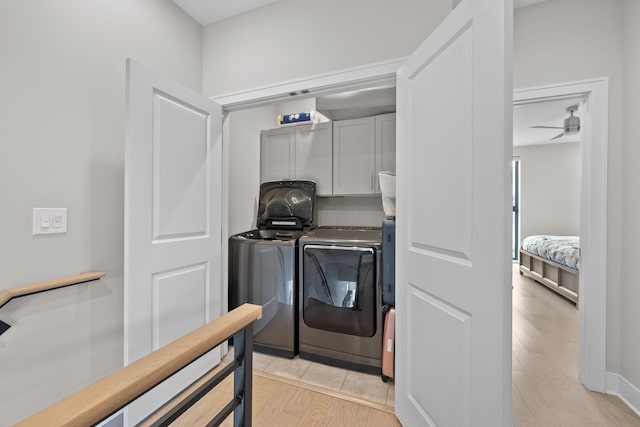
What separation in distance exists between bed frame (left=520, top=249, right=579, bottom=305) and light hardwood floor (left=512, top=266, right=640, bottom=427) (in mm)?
529

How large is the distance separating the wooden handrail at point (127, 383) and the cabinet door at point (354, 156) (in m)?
2.11

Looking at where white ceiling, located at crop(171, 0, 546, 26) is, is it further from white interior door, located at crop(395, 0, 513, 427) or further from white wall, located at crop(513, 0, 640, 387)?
white interior door, located at crop(395, 0, 513, 427)

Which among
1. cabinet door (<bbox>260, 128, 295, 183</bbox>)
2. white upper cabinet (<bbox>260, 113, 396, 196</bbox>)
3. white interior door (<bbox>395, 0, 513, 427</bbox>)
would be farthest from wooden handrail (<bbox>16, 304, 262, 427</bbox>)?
cabinet door (<bbox>260, 128, 295, 183</bbox>)

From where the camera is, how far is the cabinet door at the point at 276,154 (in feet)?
9.78

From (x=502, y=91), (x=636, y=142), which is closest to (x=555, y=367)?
(x=636, y=142)

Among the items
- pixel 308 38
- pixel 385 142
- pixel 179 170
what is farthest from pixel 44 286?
pixel 385 142

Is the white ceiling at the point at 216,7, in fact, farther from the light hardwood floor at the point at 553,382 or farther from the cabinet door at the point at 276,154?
the light hardwood floor at the point at 553,382

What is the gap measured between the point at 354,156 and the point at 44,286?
238 centimetres

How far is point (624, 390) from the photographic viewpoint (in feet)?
Answer: 5.41

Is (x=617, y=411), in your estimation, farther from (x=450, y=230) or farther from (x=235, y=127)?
(x=235, y=127)

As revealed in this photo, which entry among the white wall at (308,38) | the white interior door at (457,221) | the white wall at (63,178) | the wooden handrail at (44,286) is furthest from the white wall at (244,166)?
the white interior door at (457,221)

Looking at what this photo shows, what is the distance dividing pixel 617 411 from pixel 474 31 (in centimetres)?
225

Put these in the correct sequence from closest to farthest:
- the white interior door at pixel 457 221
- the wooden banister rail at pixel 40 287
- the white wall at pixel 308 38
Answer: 1. the white interior door at pixel 457 221
2. the wooden banister rail at pixel 40 287
3. the white wall at pixel 308 38

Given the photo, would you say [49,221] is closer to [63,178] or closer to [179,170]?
[63,178]
